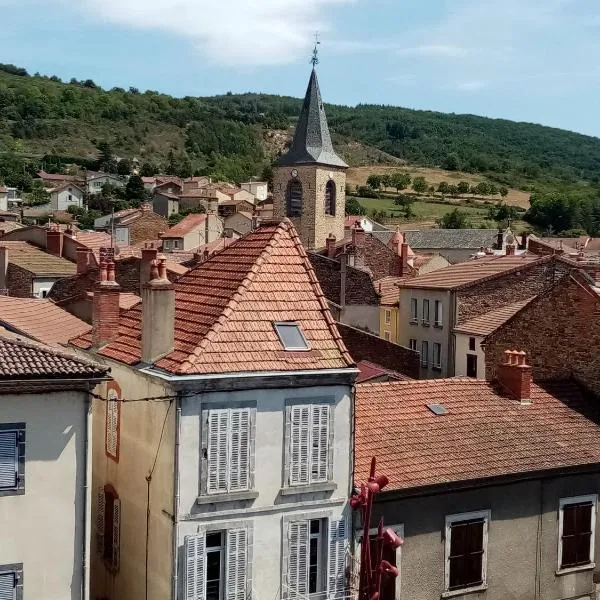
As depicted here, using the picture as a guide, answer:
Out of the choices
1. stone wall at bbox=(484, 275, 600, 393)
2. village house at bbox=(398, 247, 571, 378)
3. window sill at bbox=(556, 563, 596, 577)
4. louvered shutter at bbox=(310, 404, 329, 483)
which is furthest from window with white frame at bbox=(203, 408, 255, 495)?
village house at bbox=(398, 247, 571, 378)

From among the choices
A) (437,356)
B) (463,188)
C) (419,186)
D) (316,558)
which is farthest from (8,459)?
(463,188)

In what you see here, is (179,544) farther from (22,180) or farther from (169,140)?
(169,140)

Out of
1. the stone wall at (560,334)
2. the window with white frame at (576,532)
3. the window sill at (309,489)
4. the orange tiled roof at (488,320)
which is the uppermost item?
the stone wall at (560,334)

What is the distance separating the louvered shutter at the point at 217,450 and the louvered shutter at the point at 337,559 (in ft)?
8.36

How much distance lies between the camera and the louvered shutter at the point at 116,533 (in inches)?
734

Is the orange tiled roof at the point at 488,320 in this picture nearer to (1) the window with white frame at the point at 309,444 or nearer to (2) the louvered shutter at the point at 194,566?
(1) the window with white frame at the point at 309,444

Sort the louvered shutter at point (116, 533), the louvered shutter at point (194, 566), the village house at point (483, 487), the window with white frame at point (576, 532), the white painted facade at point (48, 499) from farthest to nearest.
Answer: the window with white frame at point (576, 532), the village house at point (483, 487), the louvered shutter at point (116, 533), the louvered shutter at point (194, 566), the white painted facade at point (48, 499)

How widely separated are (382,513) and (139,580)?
492 centimetres

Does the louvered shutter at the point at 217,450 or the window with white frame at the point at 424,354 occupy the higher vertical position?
the louvered shutter at the point at 217,450

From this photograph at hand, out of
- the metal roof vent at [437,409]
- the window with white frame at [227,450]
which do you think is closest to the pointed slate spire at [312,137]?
the metal roof vent at [437,409]

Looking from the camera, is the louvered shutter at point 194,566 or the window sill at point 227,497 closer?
the louvered shutter at point 194,566

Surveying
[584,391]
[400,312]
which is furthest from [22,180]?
[584,391]

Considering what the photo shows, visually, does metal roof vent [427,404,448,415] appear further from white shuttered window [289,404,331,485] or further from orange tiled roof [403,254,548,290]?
orange tiled roof [403,254,548,290]

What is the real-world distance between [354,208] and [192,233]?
5697 centimetres
